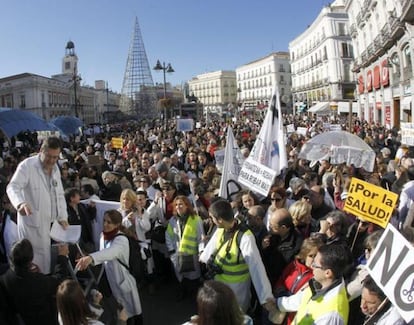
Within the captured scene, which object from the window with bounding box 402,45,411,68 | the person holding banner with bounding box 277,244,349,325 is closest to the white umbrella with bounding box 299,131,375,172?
the person holding banner with bounding box 277,244,349,325

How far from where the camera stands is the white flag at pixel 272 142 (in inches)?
286

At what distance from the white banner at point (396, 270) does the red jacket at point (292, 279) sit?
773 millimetres

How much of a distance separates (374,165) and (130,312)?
6726 mm

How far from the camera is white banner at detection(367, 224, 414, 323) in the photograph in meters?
2.66

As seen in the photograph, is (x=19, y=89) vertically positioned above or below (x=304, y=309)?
above

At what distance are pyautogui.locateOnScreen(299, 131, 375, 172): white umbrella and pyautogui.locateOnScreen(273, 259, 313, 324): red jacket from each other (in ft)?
18.1

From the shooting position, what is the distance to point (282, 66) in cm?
9644

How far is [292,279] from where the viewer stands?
382 cm

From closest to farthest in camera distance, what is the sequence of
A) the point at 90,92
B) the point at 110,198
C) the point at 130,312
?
the point at 130,312, the point at 110,198, the point at 90,92

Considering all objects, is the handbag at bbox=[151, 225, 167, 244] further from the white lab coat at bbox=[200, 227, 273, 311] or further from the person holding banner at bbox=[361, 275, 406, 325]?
the person holding banner at bbox=[361, 275, 406, 325]

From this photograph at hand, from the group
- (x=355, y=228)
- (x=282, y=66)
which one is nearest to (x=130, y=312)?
(x=355, y=228)

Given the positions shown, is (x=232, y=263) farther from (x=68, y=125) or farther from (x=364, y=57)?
(x=364, y=57)

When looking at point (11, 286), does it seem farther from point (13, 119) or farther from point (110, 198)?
point (13, 119)

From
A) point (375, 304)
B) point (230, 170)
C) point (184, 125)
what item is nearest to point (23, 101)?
point (184, 125)
